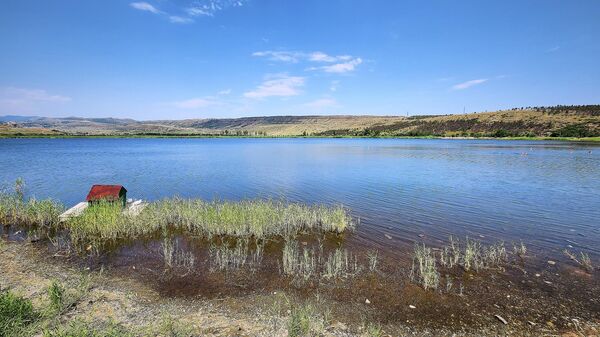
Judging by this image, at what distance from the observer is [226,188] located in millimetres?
26797

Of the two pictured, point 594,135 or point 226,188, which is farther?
point 594,135

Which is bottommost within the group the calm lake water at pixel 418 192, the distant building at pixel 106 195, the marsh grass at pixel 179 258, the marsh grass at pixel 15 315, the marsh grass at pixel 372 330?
the calm lake water at pixel 418 192

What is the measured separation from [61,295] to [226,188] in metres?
18.8

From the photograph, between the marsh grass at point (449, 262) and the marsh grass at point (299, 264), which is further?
the marsh grass at point (299, 264)

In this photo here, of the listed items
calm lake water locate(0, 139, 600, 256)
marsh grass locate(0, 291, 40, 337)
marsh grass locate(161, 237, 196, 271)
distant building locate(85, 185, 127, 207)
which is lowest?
calm lake water locate(0, 139, 600, 256)

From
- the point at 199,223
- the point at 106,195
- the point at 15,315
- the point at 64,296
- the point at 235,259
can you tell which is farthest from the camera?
the point at 106,195

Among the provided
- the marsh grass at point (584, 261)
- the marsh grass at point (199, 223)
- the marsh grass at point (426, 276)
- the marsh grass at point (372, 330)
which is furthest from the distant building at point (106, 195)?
the marsh grass at point (584, 261)

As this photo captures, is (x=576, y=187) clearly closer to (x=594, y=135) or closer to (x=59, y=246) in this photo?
(x=59, y=246)

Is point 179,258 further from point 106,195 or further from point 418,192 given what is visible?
point 418,192

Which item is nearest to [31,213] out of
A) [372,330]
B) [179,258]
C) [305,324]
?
[179,258]

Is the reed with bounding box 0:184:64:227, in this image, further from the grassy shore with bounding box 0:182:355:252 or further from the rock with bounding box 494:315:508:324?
the rock with bounding box 494:315:508:324

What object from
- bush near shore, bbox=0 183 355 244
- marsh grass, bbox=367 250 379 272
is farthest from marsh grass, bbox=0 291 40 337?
marsh grass, bbox=367 250 379 272

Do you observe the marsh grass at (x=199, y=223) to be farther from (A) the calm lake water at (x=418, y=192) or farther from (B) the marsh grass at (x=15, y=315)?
(B) the marsh grass at (x=15, y=315)

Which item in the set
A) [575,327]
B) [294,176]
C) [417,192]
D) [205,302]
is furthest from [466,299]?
[294,176]
